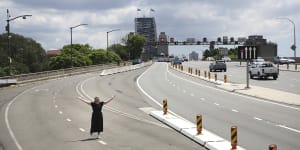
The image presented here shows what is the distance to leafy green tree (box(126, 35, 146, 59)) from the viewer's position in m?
181

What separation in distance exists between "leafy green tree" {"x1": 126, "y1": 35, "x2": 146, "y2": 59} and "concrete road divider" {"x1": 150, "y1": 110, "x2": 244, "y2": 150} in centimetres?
15635

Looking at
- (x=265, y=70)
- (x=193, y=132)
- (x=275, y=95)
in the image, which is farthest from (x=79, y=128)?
(x=265, y=70)

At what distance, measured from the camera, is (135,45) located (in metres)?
181

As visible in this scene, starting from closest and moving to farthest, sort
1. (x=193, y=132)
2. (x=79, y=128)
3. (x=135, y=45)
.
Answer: (x=193, y=132) → (x=79, y=128) → (x=135, y=45)

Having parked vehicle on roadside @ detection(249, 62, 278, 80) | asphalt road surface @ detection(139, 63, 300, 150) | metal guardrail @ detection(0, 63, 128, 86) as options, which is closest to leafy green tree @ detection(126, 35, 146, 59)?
metal guardrail @ detection(0, 63, 128, 86)

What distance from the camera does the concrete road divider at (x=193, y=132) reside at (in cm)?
1565

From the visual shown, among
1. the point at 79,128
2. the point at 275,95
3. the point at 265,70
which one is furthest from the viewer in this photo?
the point at 265,70

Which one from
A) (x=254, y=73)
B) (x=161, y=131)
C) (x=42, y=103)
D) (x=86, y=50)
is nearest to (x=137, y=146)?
(x=161, y=131)

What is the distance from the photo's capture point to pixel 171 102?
31.0m

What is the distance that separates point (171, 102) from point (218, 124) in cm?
1019

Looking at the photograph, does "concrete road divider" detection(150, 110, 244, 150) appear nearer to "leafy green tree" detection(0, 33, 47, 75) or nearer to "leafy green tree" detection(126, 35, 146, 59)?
"leafy green tree" detection(0, 33, 47, 75)

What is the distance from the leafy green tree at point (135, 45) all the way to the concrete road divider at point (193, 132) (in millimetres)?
156348

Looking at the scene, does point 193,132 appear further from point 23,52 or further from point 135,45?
point 135,45

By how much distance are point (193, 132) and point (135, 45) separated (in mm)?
163385
